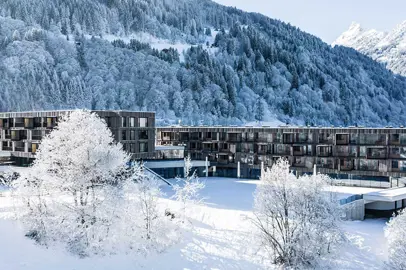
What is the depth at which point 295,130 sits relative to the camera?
251 feet

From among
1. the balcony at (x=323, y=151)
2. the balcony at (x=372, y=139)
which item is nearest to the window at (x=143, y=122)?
the balcony at (x=323, y=151)

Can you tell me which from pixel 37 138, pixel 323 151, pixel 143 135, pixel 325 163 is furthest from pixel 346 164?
pixel 37 138

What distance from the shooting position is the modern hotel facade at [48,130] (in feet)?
216

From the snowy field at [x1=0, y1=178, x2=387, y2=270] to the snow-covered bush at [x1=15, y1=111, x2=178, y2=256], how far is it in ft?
4.84

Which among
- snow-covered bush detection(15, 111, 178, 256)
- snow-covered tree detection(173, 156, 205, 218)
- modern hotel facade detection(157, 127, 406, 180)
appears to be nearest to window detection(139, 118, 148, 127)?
snow-covered tree detection(173, 156, 205, 218)

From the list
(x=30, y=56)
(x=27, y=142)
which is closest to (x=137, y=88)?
(x=30, y=56)

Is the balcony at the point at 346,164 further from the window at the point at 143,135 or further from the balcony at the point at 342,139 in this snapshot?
the window at the point at 143,135

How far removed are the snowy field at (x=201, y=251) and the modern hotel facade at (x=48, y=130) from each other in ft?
61.9

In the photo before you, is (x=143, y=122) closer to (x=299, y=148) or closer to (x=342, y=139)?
(x=299, y=148)

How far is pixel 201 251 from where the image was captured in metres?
42.5

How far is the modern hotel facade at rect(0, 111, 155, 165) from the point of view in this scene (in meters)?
65.7

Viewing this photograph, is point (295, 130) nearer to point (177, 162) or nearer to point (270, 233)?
point (177, 162)

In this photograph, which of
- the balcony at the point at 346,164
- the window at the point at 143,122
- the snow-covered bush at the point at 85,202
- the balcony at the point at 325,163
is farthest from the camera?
the balcony at the point at 325,163

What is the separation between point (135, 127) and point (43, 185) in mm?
25055
